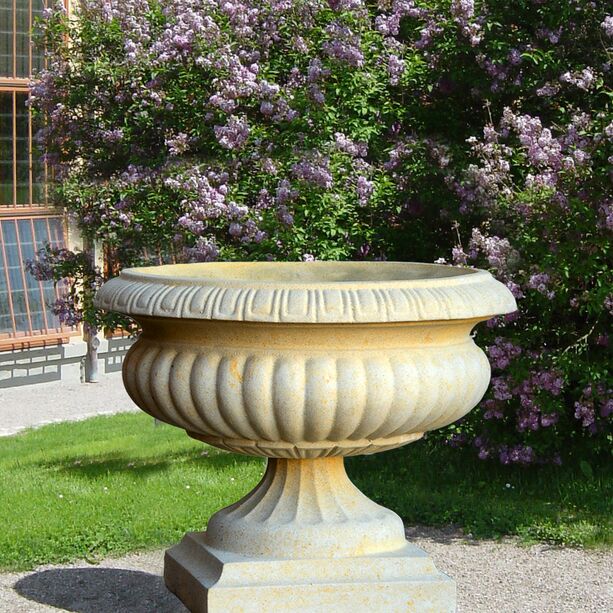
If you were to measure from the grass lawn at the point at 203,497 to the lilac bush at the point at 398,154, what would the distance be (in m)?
0.25

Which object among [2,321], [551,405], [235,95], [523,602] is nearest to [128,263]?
[235,95]

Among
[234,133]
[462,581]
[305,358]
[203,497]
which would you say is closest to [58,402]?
[234,133]

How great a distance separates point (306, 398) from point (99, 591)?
5.79 ft

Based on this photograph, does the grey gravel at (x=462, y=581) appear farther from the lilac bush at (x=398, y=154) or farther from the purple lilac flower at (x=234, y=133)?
the purple lilac flower at (x=234, y=133)

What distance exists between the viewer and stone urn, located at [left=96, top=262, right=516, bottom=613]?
3.70m

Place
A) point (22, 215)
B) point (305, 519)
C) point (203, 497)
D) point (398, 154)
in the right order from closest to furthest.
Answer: point (305, 519) → point (203, 497) → point (398, 154) → point (22, 215)

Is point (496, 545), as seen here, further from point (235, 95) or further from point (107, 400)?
point (107, 400)

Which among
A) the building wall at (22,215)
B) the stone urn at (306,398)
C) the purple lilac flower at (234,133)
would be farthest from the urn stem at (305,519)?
the building wall at (22,215)

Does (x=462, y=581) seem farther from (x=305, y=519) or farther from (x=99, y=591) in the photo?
(x=99, y=591)

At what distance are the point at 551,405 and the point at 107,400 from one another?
31.5ft

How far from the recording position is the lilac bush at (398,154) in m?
6.40

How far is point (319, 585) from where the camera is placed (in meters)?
3.90

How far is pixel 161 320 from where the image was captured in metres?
3.85

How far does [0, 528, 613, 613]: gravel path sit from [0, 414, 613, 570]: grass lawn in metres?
0.21
